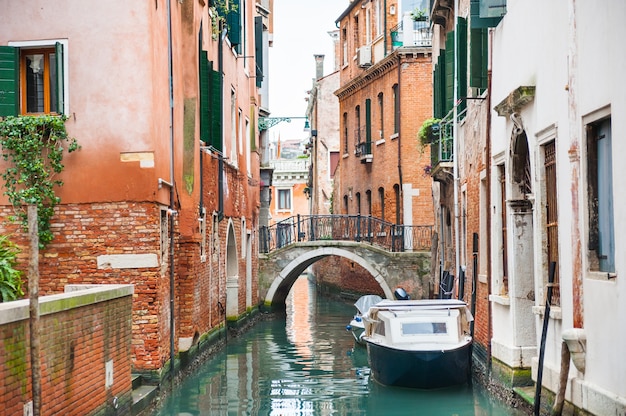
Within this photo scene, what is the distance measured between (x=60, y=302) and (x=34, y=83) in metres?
4.56

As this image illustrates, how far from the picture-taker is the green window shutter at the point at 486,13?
39.3ft

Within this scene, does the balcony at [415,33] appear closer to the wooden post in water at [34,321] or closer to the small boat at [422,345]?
the small boat at [422,345]

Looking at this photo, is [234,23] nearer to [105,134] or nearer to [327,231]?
[105,134]

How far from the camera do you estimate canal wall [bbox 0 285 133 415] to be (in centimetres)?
723

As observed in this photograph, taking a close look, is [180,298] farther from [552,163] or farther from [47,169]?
[552,163]

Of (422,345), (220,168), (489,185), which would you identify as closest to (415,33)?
(220,168)

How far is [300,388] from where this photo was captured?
1449 centimetres

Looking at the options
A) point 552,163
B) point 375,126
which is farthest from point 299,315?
point 552,163

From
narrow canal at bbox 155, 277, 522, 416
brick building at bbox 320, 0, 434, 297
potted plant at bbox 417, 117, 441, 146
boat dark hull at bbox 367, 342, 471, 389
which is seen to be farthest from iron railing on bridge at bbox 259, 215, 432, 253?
boat dark hull at bbox 367, 342, 471, 389

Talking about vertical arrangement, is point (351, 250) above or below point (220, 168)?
below

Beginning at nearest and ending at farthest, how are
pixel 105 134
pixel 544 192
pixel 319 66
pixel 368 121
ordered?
1. pixel 544 192
2. pixel 105 134
3. pixel 368 121
4. pixel 319 66

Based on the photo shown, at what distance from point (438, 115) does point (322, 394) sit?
651cm

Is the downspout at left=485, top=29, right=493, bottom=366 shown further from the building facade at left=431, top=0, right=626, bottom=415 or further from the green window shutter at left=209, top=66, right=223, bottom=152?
the green window shutter at left=209, top=66, right=223, bottom=152

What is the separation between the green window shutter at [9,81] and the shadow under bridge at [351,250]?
569 inches
